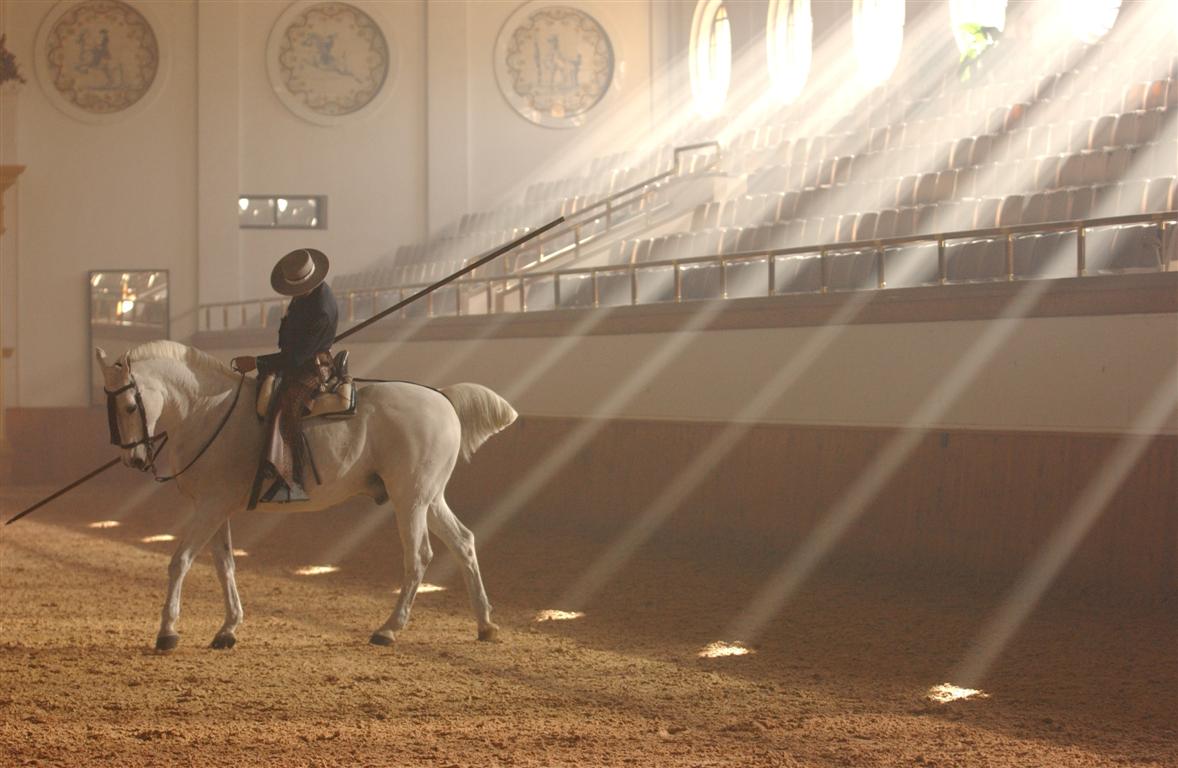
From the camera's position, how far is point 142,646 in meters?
6.40

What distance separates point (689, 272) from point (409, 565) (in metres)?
5.60

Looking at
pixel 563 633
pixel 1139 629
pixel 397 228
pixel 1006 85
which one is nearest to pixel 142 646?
pixel 563 633

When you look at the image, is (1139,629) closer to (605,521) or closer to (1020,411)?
(1020,411)

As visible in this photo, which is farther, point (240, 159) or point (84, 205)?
point (240, 159)

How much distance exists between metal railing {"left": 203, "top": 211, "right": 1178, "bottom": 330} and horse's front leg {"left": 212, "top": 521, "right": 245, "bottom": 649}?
4.50m

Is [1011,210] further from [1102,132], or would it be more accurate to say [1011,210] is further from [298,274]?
[298,274]

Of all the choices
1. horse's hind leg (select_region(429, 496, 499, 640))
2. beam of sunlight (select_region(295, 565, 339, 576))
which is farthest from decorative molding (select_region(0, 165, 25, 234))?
horse's hind leg (select_region(429, 496, 499, 640))

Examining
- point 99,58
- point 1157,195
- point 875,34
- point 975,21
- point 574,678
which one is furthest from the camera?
point 99,58

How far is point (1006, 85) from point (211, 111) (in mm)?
11064

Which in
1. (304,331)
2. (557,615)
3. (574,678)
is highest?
(304,331)

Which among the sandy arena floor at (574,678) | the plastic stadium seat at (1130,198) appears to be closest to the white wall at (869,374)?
the sandy arena floor at (574,678)

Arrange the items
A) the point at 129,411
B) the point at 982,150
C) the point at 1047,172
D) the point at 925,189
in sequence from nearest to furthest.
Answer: the point at 129,411 < the point at 1047,172 < the point at 925,189 < the point at 982,150

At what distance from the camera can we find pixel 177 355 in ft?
20.5

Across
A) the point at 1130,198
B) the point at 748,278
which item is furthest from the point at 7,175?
the point at 1130,198
